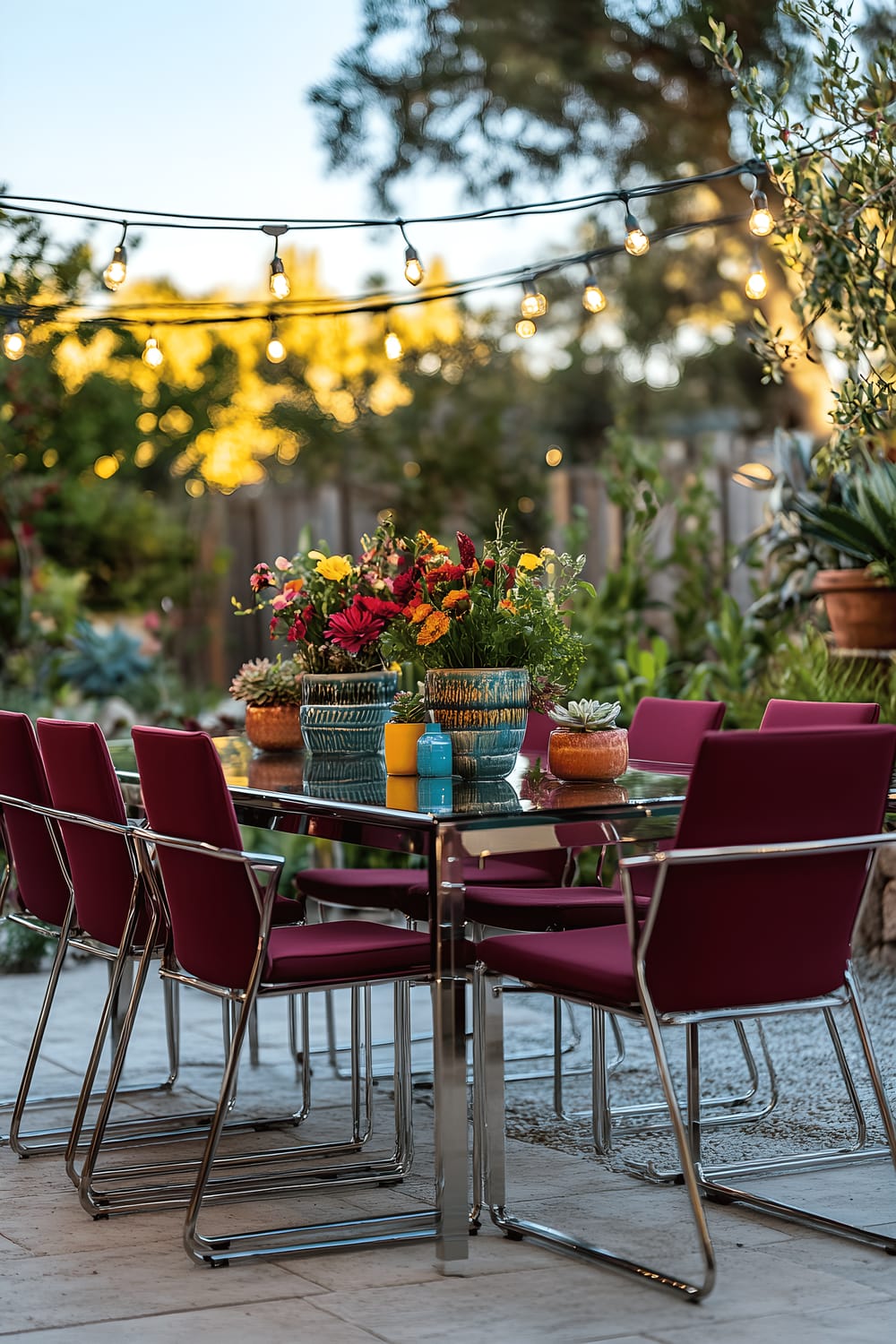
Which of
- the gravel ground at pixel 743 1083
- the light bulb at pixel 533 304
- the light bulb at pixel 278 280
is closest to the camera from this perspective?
the gravel ground at pixel 743 1083

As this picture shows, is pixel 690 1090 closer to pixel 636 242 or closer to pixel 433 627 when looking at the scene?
pixel 433 627

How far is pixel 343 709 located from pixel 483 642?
0.55 m

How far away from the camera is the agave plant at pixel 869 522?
5352 millimetres

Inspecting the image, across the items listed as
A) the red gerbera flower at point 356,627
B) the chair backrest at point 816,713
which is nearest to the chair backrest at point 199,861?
the red gerbera flower at point 356,627

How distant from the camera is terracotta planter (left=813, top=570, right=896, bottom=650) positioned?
17.7 feet

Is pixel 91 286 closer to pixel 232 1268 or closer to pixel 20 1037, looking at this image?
pixel 20 1037

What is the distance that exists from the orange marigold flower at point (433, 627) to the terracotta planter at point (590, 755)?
31cm

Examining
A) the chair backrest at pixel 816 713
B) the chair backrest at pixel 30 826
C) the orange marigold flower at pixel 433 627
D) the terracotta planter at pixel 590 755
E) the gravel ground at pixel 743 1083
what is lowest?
the gravel ground at pixel 743 1083

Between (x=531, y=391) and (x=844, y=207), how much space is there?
27.3ft

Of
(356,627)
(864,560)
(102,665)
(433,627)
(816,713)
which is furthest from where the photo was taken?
(102,665)

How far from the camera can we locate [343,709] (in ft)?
12.4

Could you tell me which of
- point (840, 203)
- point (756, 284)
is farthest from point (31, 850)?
point (840, 203)

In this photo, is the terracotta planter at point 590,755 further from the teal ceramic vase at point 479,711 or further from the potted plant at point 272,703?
the potted plant at point 272,703

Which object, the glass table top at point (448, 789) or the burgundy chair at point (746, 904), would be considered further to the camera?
the glass table top at point (448, 789)
